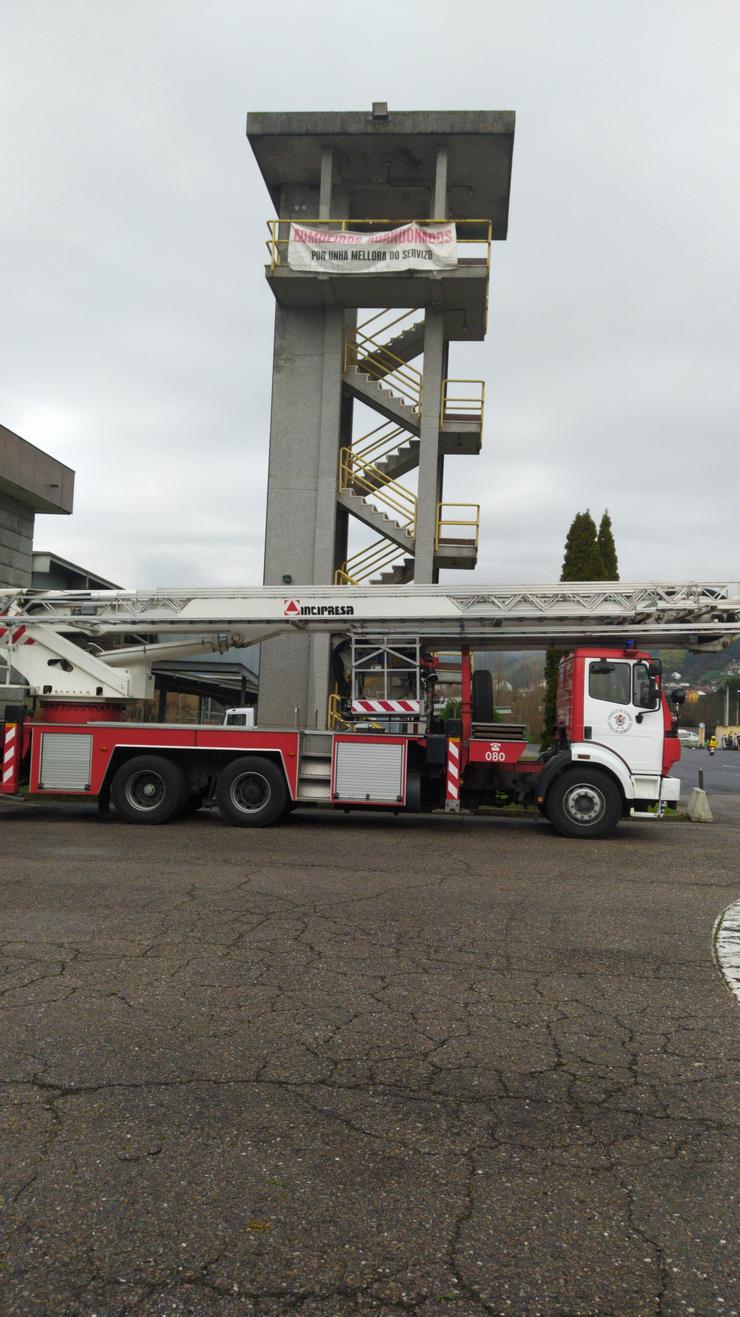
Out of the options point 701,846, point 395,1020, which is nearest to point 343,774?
point 701,846

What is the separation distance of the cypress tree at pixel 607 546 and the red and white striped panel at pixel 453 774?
685 inches

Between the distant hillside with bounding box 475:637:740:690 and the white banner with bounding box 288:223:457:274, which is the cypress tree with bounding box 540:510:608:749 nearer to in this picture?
the distant hillside with bounding box 475:637:740:690

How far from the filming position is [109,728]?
13586mm

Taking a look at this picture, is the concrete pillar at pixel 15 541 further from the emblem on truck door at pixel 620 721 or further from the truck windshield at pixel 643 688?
the truck windshield at pixel 643 688

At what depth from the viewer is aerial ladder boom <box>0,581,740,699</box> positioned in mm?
13047

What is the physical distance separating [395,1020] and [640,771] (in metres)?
8.62

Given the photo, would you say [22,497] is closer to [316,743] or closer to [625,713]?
[316,743]

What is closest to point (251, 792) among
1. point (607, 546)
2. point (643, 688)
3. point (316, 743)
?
point (316, 743)

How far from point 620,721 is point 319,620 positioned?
180 inches

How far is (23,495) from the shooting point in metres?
19.5

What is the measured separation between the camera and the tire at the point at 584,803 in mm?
12633

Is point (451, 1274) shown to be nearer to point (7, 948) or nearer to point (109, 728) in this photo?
point (7, 948)

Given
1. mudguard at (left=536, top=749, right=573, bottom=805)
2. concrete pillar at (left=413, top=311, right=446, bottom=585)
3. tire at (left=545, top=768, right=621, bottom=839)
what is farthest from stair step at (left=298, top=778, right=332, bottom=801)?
concrete pillar at (left=413, top=311, right=446, bottom=585)

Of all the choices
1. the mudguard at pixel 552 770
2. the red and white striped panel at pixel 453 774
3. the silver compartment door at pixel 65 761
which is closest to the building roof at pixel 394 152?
the red and white striped panel at pixel 453 774
